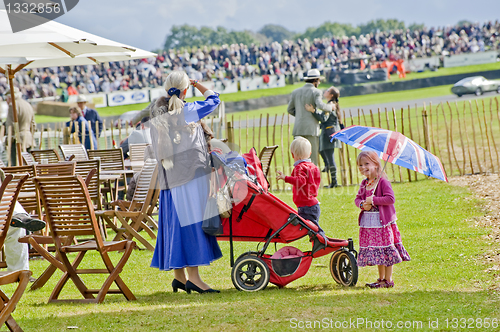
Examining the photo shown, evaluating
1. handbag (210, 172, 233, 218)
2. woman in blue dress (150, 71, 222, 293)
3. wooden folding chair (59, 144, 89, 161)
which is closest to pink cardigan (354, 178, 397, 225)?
handbag (210, 172, 233, 218)

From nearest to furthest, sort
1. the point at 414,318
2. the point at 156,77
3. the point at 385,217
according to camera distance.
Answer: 1. the point at 414,318
2. the point at 385,217
3. the point at 156,77

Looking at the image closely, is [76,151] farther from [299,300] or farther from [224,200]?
[299,300]

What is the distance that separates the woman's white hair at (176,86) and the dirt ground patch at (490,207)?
2.96 m

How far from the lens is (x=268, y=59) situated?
48.5m

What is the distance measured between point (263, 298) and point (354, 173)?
8.74 metres

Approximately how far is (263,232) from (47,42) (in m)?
3.50

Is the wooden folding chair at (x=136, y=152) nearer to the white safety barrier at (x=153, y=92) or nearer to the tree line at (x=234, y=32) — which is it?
the white safety barrier at (x=153, y=92)

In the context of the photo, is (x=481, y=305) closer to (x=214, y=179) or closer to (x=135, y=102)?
(x=214, y=179)

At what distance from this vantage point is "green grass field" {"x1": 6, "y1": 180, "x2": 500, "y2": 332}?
157 inches

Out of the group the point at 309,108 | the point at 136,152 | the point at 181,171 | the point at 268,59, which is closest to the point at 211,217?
the point at 181,171

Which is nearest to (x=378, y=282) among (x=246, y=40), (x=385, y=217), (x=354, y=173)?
(x=385, y=217)

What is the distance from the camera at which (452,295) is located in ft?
15.0

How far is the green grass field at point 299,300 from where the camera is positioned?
398cm

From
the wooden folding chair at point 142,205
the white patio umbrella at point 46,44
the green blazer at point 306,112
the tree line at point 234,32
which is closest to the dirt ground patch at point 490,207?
the green blazer at point 306,112
